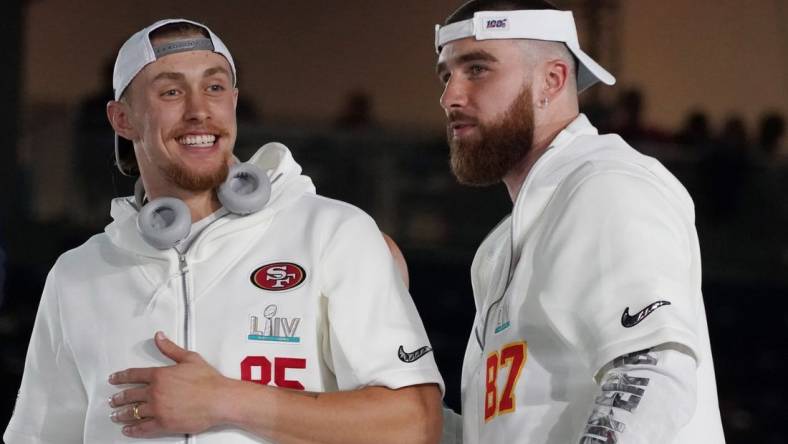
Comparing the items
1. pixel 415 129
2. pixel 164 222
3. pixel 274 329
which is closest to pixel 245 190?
pixel 164 222

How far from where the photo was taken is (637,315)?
1974mm

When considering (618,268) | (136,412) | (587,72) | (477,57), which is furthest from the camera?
(587,72)

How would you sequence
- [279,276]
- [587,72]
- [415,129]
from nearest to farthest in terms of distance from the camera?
[279,276] → [587,72] → [415,129]

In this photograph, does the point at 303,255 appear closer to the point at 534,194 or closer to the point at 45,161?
the point at 534,194

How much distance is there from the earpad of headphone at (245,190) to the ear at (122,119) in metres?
0.25

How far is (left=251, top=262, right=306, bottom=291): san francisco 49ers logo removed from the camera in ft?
7.42

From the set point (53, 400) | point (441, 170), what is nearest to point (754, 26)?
point (441, 170)

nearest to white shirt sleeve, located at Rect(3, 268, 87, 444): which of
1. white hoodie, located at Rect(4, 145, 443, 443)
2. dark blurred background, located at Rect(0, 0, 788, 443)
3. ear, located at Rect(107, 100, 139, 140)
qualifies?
white hoodie, located at Rect(4, 145, 443, 443)

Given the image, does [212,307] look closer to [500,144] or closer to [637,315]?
[500,144]

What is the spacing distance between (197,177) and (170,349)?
1.09ft

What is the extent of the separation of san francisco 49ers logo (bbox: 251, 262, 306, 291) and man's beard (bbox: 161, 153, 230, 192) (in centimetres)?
19

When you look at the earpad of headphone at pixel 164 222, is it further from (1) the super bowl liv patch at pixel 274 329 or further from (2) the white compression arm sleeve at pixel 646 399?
(2) the white compression arm sleeve at pixel 646 399

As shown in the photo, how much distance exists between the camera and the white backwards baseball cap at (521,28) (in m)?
2.49

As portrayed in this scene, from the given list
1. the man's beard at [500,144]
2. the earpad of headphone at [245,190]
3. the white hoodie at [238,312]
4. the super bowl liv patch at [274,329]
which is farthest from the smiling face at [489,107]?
the super bowl liv patch at [274,329]
